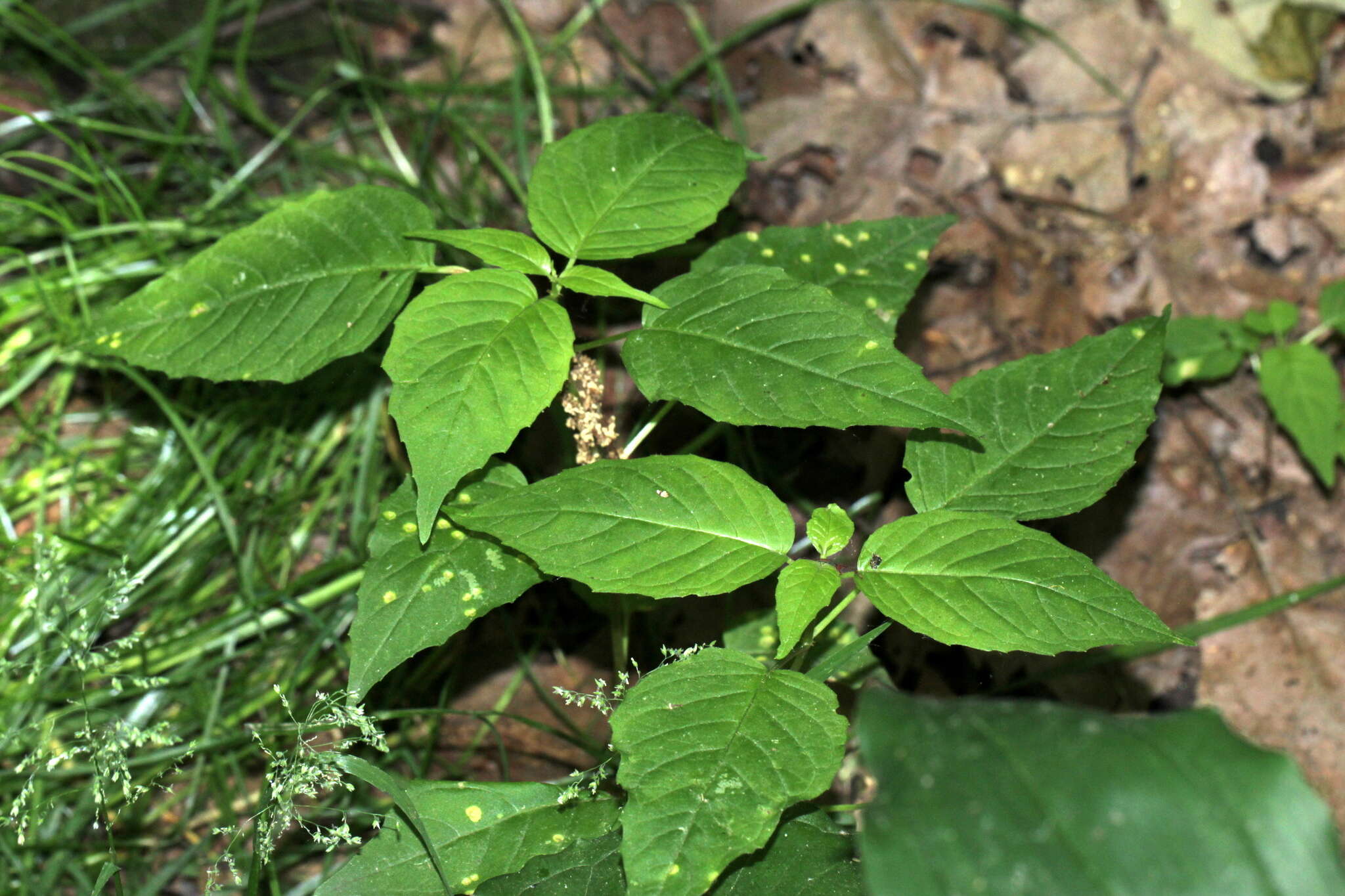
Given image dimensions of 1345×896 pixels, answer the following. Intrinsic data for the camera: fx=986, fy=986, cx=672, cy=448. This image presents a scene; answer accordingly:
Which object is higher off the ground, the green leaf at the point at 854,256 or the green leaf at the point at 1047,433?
the green leaf at the point at 854,256

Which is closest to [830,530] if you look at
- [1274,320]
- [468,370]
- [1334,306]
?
[468,370]

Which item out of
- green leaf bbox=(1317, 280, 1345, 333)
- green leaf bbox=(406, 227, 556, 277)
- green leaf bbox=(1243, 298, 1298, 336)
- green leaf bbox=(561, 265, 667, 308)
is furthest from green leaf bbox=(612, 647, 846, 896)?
green leaf bbox=(1317, 280, 1345, 333)

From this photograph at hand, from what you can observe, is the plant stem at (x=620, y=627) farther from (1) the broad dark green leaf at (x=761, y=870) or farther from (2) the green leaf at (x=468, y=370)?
(2) the green leaf at (x=468, y=370)

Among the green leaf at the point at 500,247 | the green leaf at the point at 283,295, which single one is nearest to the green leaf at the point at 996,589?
the green leaf at the point at 500,247

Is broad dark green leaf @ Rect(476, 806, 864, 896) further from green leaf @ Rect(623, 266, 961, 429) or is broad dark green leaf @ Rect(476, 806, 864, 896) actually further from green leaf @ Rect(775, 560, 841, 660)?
green leaf @ Rect(623, 266, 961, 429)

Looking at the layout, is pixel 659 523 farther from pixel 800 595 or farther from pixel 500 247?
pixel 500 247
